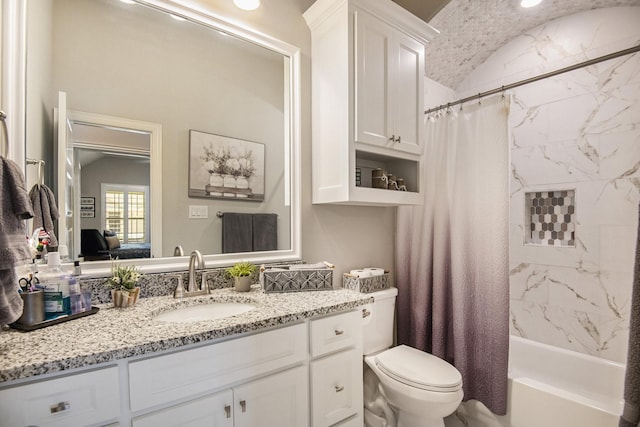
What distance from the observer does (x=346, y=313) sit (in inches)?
55.6

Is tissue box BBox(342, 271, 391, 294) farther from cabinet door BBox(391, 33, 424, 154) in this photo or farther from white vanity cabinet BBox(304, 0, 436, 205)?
cabinet door BBox(391, 33, 424, 154)

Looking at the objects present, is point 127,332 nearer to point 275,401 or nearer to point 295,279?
point 275,401

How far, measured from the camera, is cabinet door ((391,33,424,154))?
1840 mm

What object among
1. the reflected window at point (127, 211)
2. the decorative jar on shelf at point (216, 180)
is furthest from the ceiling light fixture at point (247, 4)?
the reflected window at point (127, 211)

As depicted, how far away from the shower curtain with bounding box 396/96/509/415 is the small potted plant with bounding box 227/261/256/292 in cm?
116

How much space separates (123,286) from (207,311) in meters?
0.35

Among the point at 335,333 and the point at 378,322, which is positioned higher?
the point at 335,333

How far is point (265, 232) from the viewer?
180cm

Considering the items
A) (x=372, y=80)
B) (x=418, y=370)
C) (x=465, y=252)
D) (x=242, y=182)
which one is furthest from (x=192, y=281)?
(x=465, y=252)

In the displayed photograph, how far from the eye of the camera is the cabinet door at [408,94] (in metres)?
1.84

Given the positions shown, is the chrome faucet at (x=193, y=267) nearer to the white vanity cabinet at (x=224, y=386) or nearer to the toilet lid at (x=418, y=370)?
the white vanity cabinet at (x=224, y=386)

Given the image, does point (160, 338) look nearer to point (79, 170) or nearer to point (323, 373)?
point (323, 373)

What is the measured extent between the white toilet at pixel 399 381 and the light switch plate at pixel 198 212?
1039mm

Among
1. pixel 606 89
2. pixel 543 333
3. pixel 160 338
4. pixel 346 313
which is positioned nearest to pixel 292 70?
pixel 346 313
